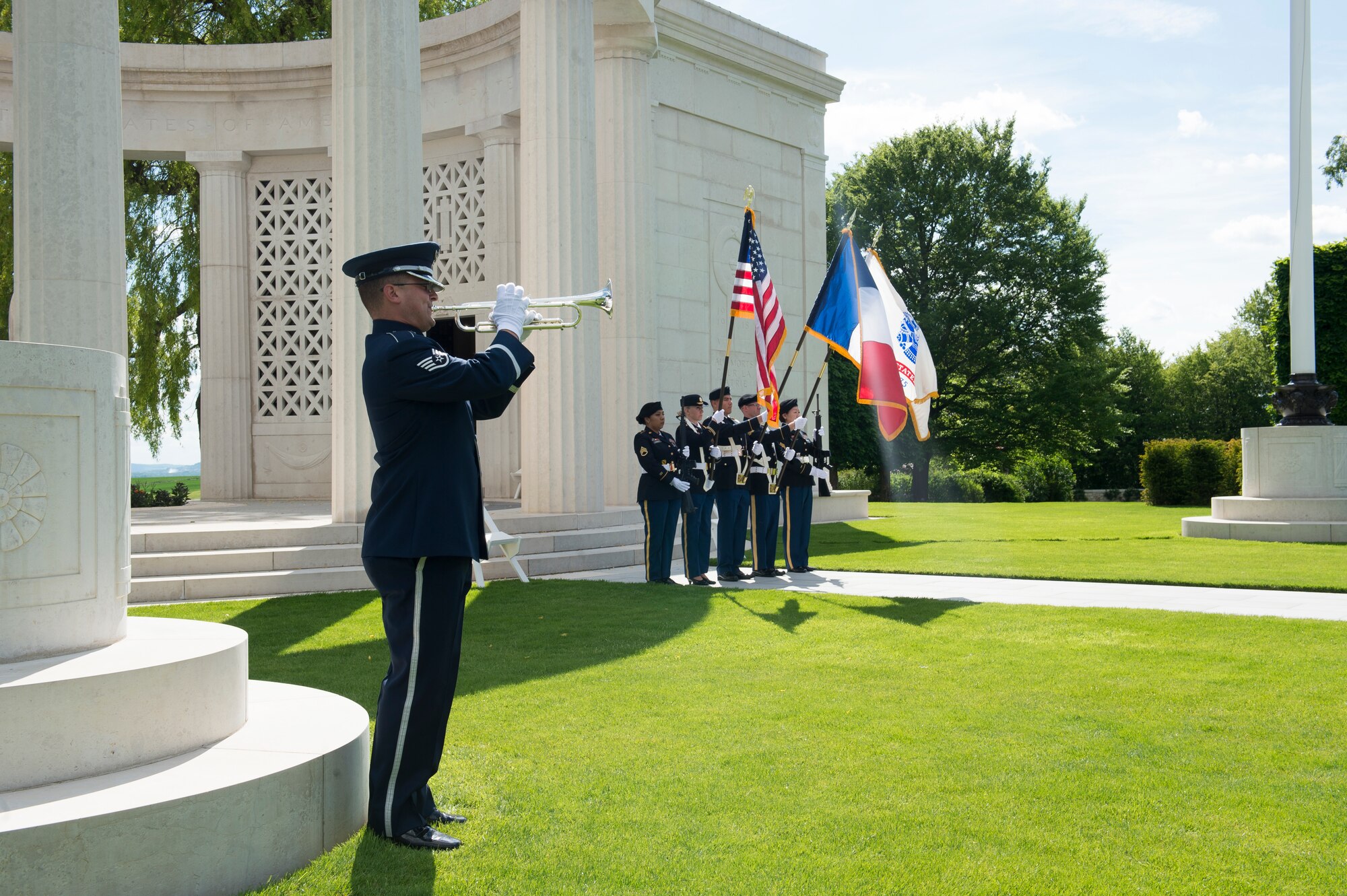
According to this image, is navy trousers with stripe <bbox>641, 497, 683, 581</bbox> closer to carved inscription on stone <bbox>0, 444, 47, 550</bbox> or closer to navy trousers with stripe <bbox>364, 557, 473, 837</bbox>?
navy trousers with stripe <bbox>364, 557, 473, 837</bbox>

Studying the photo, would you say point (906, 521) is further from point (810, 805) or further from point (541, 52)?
A: point (810, 805)

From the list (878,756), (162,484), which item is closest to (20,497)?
(878,756)

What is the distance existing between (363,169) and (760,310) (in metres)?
4.75

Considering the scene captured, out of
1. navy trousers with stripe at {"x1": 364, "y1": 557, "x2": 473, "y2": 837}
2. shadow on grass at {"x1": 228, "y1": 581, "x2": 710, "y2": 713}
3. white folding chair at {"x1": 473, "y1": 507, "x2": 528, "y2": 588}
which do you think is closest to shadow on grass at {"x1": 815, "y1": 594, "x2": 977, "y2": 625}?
shadow on grass at {"x1": 228, "y1": 581, "x2": 710, "y2": 713}

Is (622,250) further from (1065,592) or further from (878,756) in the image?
(878,756)

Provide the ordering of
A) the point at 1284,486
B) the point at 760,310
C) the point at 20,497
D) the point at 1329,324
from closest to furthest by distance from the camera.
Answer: the point at 20,497 → the point at 760,310 → the point at 1284,486 → the point at 1329,324

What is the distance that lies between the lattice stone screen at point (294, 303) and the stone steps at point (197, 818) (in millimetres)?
16931

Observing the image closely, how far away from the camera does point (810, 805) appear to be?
172 inches

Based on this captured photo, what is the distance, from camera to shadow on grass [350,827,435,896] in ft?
11.6

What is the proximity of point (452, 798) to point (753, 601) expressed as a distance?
6.11 meters

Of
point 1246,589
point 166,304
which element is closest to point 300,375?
point 166,304

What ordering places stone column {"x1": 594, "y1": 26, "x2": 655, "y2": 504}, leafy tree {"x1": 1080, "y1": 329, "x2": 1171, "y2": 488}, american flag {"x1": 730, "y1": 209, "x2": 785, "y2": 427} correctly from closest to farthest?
american flag {"x1": 730, "y1": 209, "x2": 785, "y2": 427}, stone column {"x1": 594, "y1": 26, "x2": 655, "y2": 504}, leafy tree {"x1": 1080, "y1": 329, "x2": 1171, "y2": 488}

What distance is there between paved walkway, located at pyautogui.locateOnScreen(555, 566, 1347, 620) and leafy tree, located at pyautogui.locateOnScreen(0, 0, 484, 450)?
16.0m

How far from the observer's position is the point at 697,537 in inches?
498
